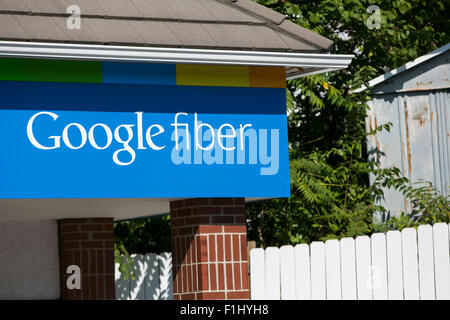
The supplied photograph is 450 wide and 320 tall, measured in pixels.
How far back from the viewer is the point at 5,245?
36.8ft

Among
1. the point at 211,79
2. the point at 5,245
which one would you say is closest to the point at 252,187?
the point at 211,79

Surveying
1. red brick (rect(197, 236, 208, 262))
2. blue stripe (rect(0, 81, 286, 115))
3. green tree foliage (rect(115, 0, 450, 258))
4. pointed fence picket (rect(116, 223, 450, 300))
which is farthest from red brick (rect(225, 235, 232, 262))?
green tree foliage (rect(115, 0, 450, 258))

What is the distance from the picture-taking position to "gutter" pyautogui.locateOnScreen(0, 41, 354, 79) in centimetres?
741

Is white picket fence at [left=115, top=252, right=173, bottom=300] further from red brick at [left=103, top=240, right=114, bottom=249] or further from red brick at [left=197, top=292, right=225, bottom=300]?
red brick at [left=197, top=292, right=225, bottom=300]

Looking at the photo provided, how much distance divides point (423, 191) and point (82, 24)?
683cm

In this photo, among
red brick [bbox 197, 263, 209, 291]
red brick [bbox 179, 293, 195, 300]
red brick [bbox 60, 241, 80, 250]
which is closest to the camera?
red brick [bbox 197, 263, 209, 291]

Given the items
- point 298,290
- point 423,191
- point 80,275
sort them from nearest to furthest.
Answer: point 298,290 < point 80,275 < point 423,191

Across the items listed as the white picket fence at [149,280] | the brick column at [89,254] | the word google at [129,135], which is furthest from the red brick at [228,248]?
the white picket fence at [149,280]

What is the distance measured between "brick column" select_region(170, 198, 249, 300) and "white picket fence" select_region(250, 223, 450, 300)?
1.70 meters

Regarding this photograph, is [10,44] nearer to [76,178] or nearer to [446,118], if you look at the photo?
[76,178]

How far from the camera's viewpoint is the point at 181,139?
8109 mm

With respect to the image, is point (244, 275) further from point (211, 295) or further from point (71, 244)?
point (71, 244)

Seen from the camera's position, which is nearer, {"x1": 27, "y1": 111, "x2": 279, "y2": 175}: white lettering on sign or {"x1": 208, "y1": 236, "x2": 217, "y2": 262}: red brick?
{"x1": 27, "y1": 111, "x2": 279, "y2": 175}: white lettering on sign

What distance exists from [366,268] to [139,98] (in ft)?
11.5
